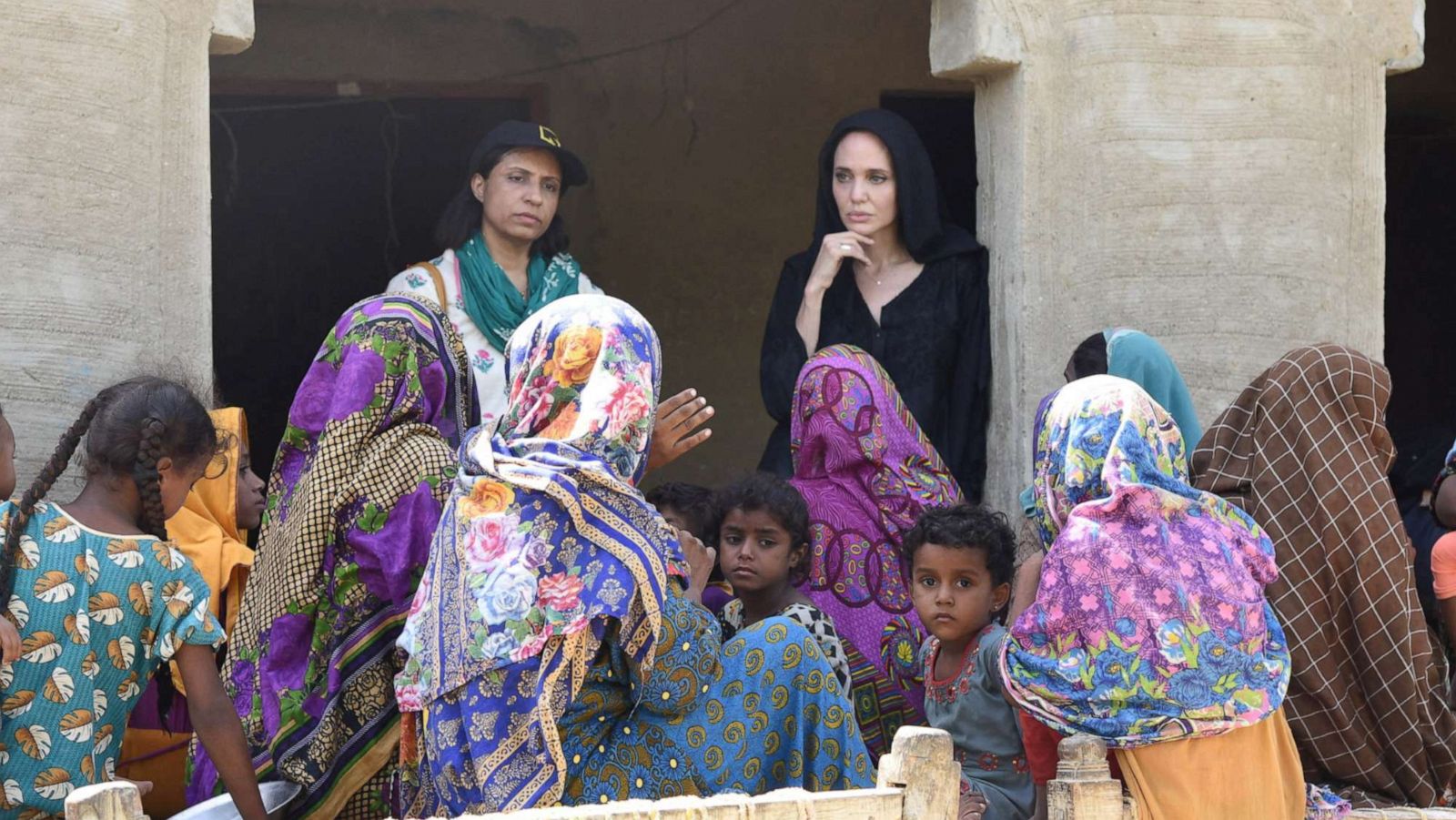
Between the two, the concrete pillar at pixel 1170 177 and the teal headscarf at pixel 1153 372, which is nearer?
the teal headscarf at pixel 1153 372

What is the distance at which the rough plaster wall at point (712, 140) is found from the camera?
687cm

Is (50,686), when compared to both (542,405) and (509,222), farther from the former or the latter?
(509,222)

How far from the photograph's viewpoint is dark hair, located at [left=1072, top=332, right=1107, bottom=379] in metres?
4.50

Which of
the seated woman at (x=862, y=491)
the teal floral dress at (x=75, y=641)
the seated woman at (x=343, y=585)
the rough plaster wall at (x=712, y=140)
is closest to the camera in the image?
the teal floral dress at (x=75, y=641)

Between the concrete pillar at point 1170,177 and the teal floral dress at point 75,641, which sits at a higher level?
the concrete pillar at point 1170,177

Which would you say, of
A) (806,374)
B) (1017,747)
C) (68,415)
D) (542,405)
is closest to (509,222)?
(806,374)

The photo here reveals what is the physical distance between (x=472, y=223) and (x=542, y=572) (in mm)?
2025

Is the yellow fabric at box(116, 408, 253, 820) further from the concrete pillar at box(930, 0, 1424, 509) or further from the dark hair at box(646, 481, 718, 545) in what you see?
the concrete pillar at box(930, 0, 1424, 509)

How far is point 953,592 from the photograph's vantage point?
12.8 ft

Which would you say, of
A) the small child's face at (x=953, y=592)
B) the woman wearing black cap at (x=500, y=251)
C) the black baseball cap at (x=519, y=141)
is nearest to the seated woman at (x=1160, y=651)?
the small child's face at (x=953, y=592)

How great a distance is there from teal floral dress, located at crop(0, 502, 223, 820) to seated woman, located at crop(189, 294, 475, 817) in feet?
1.18

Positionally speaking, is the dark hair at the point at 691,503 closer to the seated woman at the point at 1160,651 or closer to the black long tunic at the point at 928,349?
the black long tunic at the point at 928,349

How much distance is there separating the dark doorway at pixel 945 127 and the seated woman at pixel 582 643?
3.66 metres

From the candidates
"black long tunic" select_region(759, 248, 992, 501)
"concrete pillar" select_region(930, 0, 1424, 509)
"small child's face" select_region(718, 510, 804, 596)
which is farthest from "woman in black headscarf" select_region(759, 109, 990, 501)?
"small child's face" select_region(718, 510, 804, 596)
